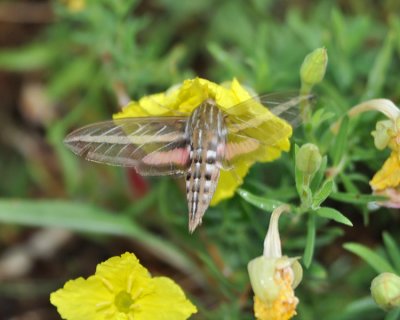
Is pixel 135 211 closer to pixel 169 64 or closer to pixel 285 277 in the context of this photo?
pixel 169 64

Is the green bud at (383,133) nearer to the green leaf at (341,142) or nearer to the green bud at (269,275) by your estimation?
the green leaf at (341,142)

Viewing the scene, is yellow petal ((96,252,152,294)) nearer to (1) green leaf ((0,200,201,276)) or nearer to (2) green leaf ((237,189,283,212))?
(2) green leaf ((237,189,283,212))

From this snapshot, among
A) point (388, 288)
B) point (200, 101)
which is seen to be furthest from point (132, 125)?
point (388, 288)

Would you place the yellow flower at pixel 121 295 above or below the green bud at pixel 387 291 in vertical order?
above

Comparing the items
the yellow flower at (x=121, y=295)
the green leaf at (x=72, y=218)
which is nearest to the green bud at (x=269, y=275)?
the yellow flower at (x=121, y=295)

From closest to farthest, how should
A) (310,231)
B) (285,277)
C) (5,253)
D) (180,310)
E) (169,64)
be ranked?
(285,277) < (180,310) < (310,231) < (169,64) < (5,253)

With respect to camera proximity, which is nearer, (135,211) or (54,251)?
(135,211)

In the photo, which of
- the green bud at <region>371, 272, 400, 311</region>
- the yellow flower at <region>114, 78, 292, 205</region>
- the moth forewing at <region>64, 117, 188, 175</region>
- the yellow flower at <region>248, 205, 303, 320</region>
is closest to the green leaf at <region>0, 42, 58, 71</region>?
the yellow flower at <region>114, 78, 292, 205</region>
